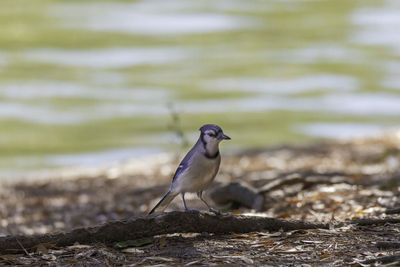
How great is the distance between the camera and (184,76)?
2081 cm

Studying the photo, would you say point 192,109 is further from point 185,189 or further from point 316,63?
point 185,189

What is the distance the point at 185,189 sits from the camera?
14.9 ft

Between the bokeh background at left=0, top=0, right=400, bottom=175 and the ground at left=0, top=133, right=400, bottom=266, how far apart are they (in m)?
2.01

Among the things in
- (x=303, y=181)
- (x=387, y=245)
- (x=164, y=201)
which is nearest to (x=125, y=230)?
(x=164, y=201)

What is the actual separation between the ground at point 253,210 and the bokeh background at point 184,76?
201 cm

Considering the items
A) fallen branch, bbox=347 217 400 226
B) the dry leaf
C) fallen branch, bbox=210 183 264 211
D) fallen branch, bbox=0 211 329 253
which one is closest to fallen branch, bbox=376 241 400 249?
fallen branch, bbox=347 217 400 226

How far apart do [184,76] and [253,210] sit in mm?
15045

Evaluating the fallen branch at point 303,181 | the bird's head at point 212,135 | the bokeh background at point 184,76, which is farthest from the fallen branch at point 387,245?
the bokeh background at point 184,76

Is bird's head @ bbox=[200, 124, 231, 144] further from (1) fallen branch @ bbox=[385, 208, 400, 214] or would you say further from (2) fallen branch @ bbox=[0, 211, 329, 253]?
(1) fallen branch @ bbox=[385, 208, 400, 214]

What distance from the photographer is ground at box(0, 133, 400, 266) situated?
4.06m

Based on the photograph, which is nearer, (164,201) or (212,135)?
(212,135)

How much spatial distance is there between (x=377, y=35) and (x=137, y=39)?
26.7ft

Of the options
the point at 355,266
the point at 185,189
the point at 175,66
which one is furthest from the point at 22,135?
the point at 355,266

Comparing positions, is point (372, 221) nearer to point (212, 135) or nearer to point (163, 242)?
point (212, 135)
